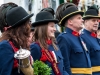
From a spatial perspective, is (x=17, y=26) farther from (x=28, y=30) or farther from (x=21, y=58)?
(x=21, y=58)

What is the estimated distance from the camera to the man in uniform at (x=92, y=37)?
5719 millimetres

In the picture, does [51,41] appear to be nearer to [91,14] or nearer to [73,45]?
[73,45]

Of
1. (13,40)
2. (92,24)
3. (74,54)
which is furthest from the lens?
(92,24)

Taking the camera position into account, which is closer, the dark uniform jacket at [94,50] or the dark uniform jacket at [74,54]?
the dark uniform jacket at [74,54]

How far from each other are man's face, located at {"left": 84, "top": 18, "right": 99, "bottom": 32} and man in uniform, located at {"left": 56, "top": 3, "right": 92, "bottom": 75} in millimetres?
638

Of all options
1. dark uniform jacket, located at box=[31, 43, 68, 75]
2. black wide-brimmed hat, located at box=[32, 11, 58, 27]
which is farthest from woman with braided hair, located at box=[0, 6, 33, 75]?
black wide-brimmed hat, located at box=[32, 11, 58, 27]

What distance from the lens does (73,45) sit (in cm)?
529

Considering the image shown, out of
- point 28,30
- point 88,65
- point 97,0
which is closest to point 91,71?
point 88,65

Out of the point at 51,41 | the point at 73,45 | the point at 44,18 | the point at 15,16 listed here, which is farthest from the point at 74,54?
the point at 15,16

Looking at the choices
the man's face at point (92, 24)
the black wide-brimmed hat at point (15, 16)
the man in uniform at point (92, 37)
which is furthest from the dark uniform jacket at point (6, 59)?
the man's face at point (92, 24)

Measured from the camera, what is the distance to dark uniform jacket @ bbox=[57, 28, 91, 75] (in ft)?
17.0

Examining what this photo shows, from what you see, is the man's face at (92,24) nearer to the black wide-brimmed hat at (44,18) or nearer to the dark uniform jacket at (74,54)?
the dark uniform jacket at (74,54)

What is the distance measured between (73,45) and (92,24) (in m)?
1.06

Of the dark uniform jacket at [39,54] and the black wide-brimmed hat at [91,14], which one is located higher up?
the black wide-brimmed hat at [91,14]
